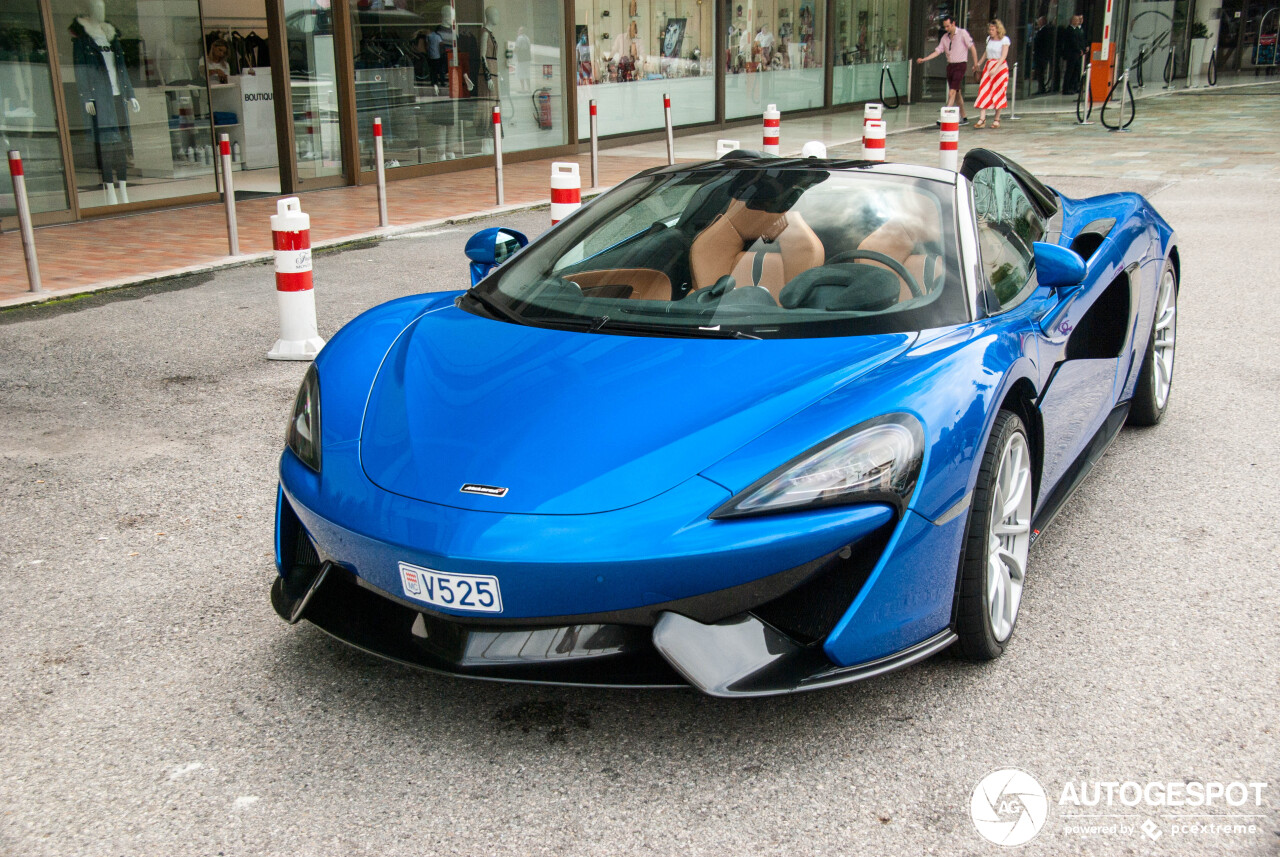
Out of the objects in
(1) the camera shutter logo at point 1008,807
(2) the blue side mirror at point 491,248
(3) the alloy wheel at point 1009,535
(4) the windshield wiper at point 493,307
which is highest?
(2) the blue side mirror at point 491,248

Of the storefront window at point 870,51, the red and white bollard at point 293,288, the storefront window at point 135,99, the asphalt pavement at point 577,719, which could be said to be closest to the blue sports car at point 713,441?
the asphalt pavement at point 577,719

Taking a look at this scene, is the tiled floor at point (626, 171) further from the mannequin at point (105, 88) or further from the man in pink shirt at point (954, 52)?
the man in pink shirt at point (954, 52)

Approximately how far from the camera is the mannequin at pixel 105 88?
12.1 metres

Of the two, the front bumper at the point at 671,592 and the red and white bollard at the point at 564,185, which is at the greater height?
the red and white bollard at the point at 564,185

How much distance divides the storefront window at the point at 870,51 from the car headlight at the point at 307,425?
79.1 feet

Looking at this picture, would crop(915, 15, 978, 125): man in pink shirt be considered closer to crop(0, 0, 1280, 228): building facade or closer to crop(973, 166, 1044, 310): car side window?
crop(0, 0, 1280, 228): building facade

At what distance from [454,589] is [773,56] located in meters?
22.7

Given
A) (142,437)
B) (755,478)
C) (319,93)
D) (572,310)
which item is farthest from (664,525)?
(319,93)

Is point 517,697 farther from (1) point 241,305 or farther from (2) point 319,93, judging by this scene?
(2) point 319,93

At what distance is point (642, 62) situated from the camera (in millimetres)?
20000

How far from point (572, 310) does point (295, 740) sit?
1432 mm

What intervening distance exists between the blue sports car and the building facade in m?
9.77

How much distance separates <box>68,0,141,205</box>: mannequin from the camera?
39.9ft

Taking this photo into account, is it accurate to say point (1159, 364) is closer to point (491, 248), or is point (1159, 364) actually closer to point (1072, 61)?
point (491, 248)
